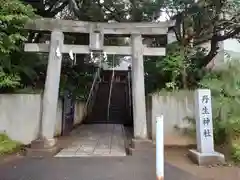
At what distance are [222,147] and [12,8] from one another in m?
7.20

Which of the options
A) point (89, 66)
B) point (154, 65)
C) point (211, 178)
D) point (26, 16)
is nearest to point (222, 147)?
point (211, 178)

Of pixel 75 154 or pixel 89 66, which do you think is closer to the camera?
pixel 75 154

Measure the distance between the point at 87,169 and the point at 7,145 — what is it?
328cm

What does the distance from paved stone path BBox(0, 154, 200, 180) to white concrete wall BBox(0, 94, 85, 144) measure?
6.35 feet

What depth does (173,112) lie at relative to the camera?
30.0 feet

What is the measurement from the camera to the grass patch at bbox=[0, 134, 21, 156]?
7661mm

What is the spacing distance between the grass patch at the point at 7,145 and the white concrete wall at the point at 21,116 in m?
0.27

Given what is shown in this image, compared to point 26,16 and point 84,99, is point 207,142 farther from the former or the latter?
point 84,99

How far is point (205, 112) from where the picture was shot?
687 cm

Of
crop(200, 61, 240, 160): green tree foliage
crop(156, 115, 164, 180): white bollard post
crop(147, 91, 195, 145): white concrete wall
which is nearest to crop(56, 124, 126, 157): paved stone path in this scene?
crop(147, 91, 195, 145): white concrete wall

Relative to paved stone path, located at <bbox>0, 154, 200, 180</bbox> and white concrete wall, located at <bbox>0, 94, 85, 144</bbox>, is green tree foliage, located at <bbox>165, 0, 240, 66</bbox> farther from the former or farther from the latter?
white concrete wall, located at <bbox>0, 94, 85, 144</bbox>

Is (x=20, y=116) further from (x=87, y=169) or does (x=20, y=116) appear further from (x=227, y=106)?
(x=227, y=106)

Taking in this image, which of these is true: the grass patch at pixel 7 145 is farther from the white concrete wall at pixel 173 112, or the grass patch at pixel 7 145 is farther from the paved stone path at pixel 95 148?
the white concrete wall at pixel 173 112

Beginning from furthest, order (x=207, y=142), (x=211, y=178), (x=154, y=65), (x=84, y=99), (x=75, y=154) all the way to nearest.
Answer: (x=84, y=99), (x=154, y=65), (x=75, y=154), (x=207, y=142), (x=211, y=178)
